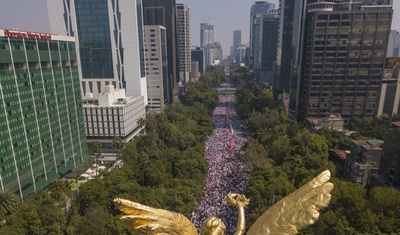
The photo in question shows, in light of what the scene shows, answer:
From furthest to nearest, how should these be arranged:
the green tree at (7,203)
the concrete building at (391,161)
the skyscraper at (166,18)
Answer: the skyscraper at (166,18), the concrete building at (391,161), the green tree at (7,203)

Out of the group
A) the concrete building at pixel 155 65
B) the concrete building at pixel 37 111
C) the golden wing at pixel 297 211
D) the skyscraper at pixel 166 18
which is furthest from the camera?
the skyscraper at pixel 166 18

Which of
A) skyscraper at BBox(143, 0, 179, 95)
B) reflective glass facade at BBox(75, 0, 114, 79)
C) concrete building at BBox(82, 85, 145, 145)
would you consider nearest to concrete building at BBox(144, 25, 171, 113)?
reflective glass facade at BBox(75, 0, 114, 79)

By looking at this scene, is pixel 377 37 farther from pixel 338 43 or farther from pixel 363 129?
pixel 363 129

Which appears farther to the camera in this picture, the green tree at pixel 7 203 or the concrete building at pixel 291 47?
the concrete building at pixel 291 47

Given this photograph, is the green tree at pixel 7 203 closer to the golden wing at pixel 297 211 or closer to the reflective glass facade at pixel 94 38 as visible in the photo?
the golden wing at pixel 297 211

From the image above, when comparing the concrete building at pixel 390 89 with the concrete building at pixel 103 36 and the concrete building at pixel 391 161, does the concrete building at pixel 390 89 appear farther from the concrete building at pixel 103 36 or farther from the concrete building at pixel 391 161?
the concrete building at pixel 103 36

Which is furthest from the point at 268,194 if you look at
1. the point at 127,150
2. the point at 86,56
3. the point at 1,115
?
the point at 86,56

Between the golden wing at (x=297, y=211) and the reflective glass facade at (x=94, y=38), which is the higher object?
the reflective glass facade at (x=94, y=38)

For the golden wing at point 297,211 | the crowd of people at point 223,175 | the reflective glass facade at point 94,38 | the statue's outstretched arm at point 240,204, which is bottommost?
the crowd of people at point 223,175

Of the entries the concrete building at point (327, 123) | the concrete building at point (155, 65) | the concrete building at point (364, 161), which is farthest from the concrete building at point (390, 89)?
the concrete building at point (155, 65)
